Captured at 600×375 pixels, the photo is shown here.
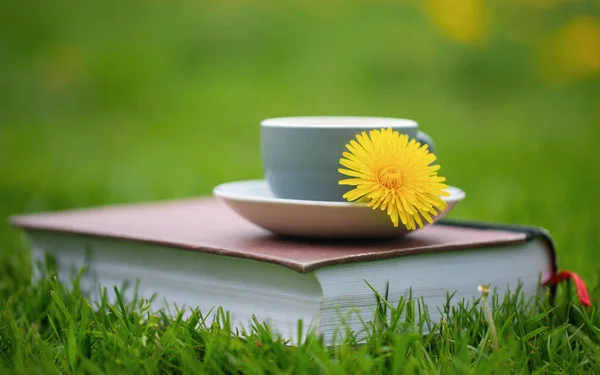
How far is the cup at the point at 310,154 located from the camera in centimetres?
142

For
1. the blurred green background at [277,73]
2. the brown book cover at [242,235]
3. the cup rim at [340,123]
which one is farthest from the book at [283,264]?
the blurred green background at [277,73]

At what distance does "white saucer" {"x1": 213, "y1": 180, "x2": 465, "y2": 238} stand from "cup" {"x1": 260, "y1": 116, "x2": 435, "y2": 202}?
65mm

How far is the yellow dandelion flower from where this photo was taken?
1321 millimetres

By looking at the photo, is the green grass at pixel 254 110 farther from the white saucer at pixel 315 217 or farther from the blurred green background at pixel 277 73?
the white saucer at pixel 315 217

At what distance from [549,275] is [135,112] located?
360 centimetres

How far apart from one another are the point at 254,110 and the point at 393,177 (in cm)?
353

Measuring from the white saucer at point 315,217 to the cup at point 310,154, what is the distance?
0.06 metres

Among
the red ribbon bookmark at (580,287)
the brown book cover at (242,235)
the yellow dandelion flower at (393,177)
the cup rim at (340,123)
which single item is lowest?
the red ribbon bookmark at (580,287)

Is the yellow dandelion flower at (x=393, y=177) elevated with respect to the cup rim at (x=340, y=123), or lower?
lower

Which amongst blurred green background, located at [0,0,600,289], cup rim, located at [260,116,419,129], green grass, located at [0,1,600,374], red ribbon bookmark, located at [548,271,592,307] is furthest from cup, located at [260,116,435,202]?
blurred green background, located at [0,0,600,289]

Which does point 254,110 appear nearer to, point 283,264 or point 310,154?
point 310,154

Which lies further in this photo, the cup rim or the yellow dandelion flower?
the cup rim

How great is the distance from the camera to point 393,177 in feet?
4.35

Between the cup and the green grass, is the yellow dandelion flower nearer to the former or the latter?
the cup
